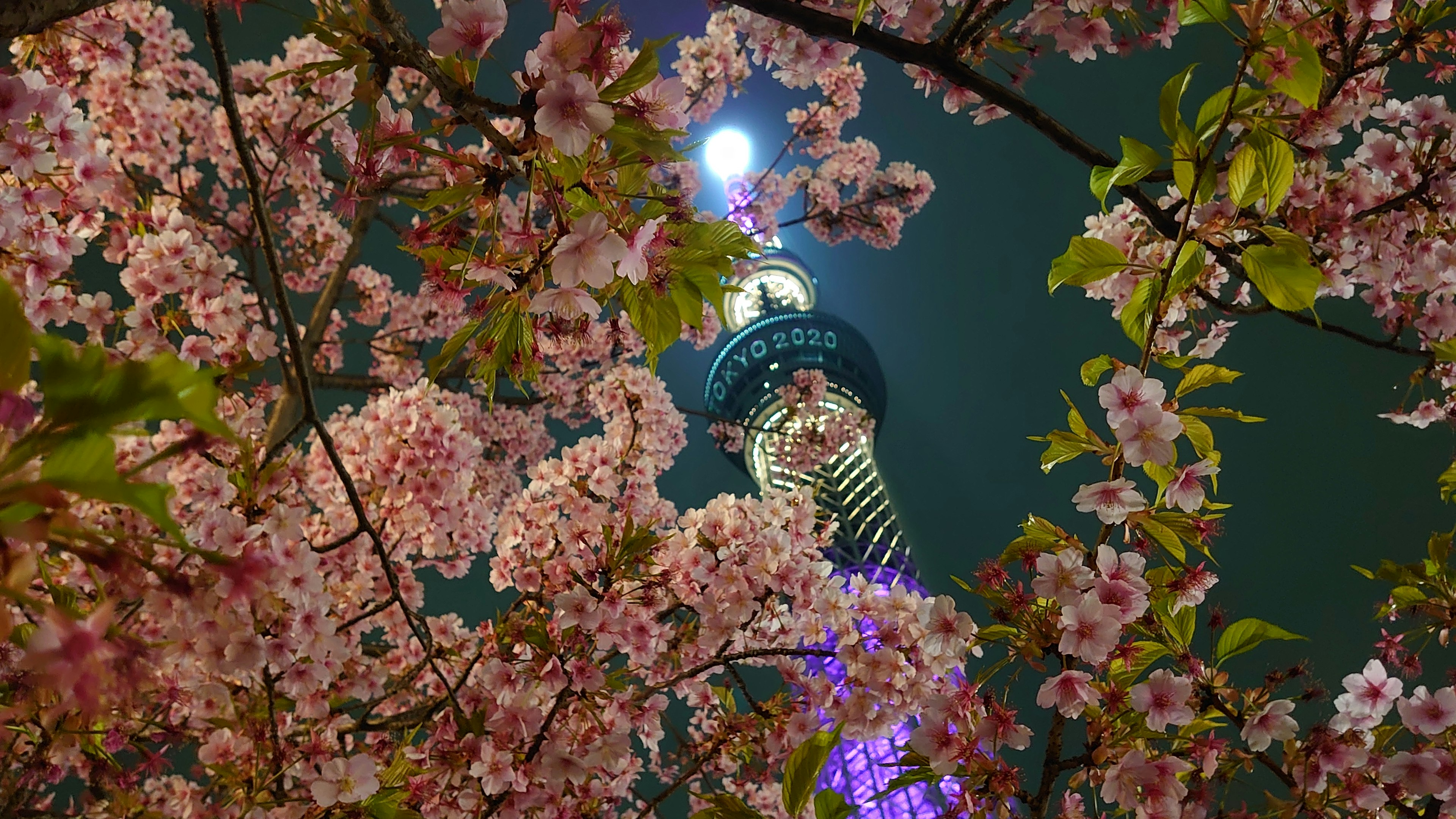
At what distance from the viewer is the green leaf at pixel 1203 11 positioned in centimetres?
142

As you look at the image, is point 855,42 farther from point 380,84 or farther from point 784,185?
point 784,185

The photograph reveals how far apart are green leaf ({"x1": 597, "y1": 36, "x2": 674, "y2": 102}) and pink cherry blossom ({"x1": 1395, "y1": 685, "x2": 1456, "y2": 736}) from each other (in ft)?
9.65

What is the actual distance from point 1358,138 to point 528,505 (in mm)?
15732

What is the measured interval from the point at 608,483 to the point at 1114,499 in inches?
98.3

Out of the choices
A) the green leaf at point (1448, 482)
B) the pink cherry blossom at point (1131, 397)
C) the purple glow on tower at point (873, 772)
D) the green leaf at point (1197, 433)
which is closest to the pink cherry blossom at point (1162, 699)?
the green leaf at point (1197, 433)

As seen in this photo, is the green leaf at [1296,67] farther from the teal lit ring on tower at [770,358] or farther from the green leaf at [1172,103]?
the teal lit ring on tower at [770,358]

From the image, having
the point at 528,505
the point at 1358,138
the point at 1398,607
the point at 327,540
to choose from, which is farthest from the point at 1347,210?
the point at 1358,138

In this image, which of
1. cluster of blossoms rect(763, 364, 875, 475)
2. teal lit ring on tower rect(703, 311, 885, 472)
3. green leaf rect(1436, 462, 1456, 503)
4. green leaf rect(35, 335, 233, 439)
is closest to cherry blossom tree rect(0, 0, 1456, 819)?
green leaf rect(35, 335, 233, 439)

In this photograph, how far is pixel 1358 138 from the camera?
1266 cm

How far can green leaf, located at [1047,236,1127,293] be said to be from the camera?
1.57 meters

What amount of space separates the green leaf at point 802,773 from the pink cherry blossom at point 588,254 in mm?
1187

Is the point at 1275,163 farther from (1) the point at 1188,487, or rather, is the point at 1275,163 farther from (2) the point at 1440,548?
(2) the point at 1440,548

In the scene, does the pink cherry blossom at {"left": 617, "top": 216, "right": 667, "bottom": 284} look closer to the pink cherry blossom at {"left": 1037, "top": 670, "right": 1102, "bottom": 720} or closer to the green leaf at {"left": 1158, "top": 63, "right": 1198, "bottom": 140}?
the green leaf at {"left": 1158, "top": 63, "right": 1198, "bottom": 140}

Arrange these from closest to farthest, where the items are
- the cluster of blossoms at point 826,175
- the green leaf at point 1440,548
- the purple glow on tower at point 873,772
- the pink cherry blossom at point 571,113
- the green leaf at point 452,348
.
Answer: the pink cherry blossom at point 571,113 → the green leaf at point 452,348 → the green leaf at point 1440,548 → the cluster of blossoms at point 826,175 → the purple glow on tower at point 873,772
